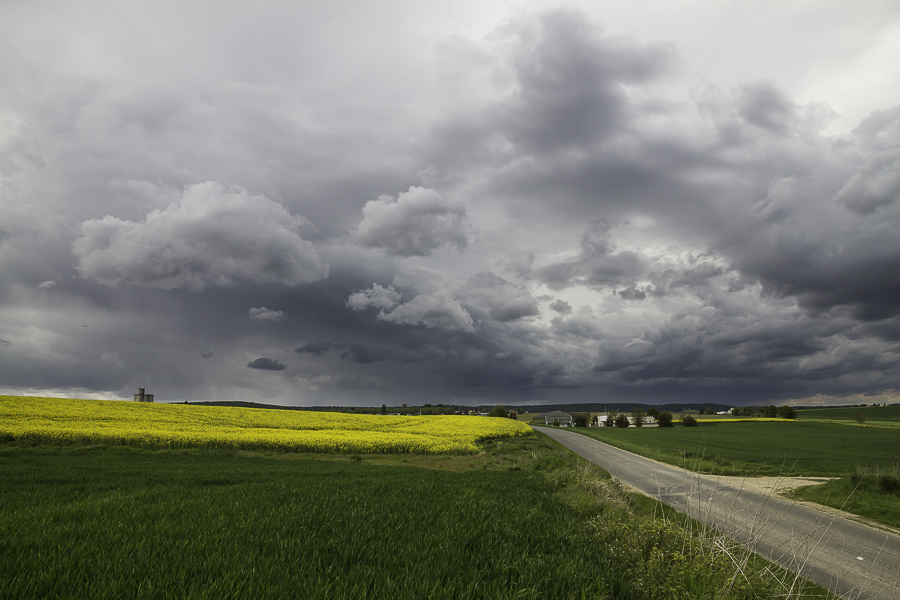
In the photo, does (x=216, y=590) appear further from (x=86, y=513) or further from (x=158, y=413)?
(x=158, y=413)

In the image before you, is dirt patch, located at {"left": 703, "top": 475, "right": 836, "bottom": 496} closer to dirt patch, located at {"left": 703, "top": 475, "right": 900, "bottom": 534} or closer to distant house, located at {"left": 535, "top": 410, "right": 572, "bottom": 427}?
dirt patch, located at {"left": 703, "top": 475, "right": 900, "bottom": 534}

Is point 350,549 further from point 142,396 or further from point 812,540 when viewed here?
point 142,396

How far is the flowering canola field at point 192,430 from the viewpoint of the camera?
94.7ft

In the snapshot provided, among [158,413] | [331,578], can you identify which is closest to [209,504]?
[331,578]

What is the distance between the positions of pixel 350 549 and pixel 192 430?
37231 millimetres

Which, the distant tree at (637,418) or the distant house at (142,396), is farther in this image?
the distant tree at (637,418)

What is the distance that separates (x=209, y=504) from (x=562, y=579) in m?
7.24

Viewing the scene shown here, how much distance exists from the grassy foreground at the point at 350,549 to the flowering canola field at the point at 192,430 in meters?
20.3

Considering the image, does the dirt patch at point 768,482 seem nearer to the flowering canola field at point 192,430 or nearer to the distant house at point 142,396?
the flowering canola field at point 192,430

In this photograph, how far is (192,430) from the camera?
35.7 m

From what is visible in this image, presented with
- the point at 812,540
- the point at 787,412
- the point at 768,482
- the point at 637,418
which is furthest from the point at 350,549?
the point at 787,412

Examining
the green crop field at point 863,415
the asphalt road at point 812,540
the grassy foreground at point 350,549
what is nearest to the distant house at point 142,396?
the grassy foreground at point 350,549

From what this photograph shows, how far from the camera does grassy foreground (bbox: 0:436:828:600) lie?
4559mm

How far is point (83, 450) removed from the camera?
83.4ft
